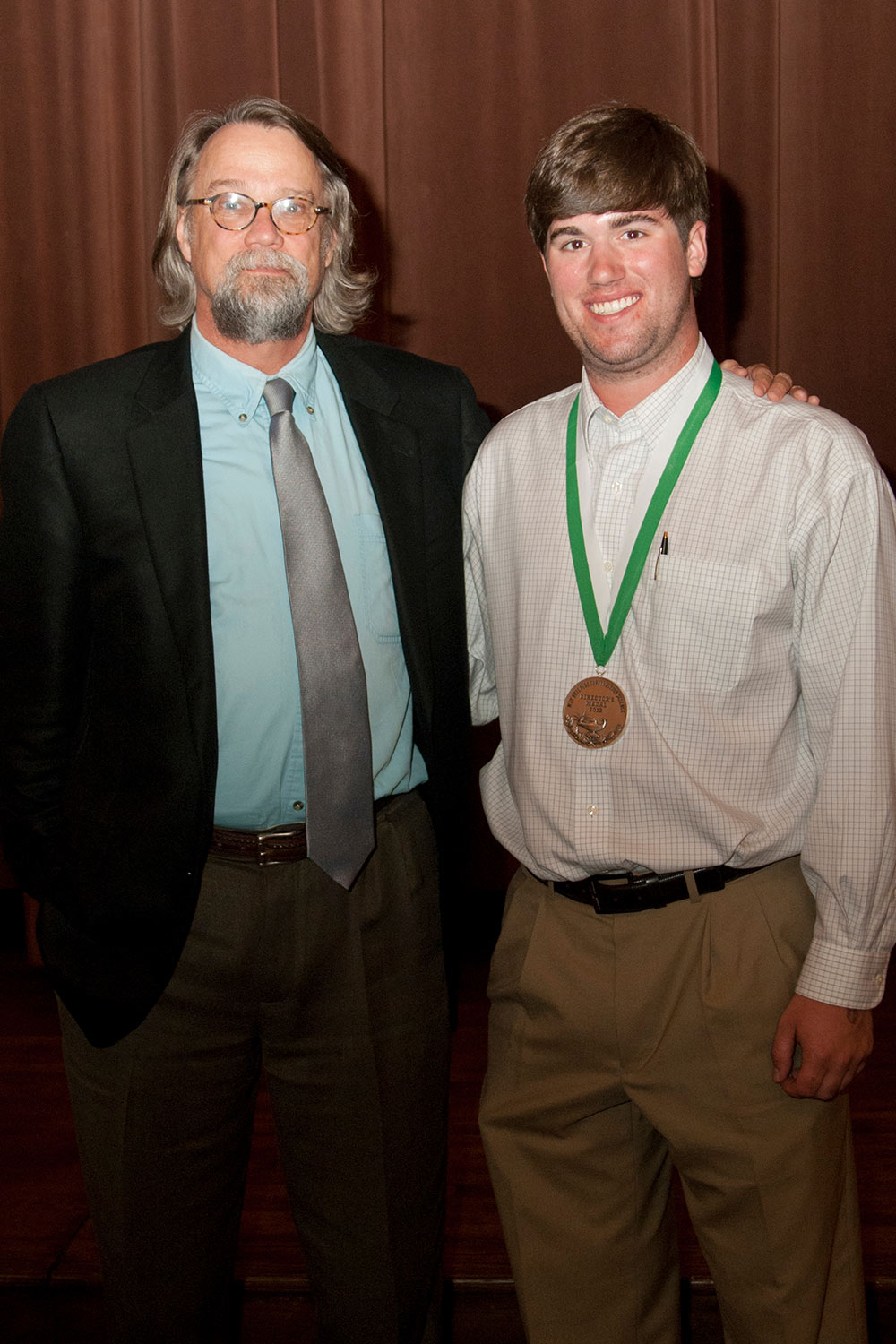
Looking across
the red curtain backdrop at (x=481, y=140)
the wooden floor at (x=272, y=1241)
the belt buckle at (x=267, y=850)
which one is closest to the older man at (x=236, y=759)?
the belt buckle at (x=267, y=850)

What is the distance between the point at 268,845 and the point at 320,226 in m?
0.81

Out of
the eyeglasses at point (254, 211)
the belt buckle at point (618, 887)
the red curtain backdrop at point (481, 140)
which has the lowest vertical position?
the belt buckle at point (618, 887)

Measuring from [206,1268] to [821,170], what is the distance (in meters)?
2.73

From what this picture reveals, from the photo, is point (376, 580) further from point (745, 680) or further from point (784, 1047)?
point (784, 1047)

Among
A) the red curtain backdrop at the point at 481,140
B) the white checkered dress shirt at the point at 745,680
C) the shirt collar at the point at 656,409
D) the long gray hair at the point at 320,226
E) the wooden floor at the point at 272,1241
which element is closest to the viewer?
the white checkered dress shirt at the point at 745,680

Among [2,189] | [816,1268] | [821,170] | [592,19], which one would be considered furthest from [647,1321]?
[2,189]

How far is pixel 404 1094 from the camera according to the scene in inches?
61.0

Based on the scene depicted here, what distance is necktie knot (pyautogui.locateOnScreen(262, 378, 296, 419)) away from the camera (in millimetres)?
1470

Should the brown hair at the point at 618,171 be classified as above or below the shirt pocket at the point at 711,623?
above

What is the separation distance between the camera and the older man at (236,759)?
1.43m

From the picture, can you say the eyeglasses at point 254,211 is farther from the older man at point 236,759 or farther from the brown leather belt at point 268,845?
the brown leather belt at point 268,845

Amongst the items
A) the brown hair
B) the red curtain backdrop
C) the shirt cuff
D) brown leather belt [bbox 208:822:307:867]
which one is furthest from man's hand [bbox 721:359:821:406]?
the red curtain backdrop

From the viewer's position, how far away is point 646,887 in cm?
141

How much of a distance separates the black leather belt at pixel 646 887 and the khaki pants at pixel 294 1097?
255mm
